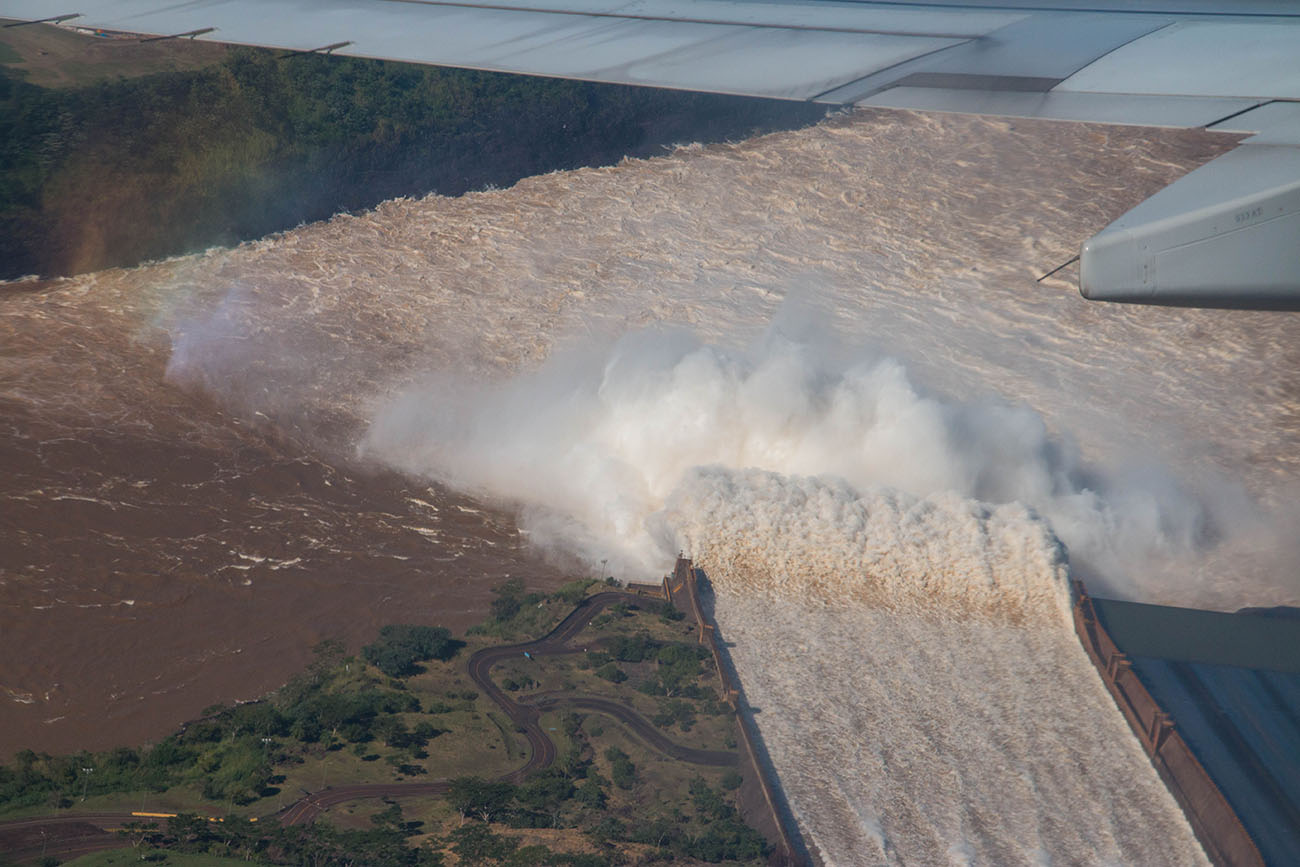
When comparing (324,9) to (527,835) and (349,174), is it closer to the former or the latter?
(527,835)

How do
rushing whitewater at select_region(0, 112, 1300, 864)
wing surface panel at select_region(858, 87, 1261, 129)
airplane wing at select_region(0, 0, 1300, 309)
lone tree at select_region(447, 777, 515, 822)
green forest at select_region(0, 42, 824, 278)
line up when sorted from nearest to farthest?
airplane wing at select_region(0, 0, 1300, 309) < wing surface panel at select_region(858, 87, 1261, 129) < lone tree at select_region(447, 777, 515, 822) < rushing whitewater at select_region(0, 112, 1300, 864) < green forest at select_region(0, 42, 824, 278)

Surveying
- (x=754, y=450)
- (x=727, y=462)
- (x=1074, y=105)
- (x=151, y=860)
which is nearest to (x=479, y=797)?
(x=151, y=860)

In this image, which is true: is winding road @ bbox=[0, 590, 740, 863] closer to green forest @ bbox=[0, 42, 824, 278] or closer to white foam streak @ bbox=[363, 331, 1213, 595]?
white foam streak @ bbox=[363, 331, 1213, 595]

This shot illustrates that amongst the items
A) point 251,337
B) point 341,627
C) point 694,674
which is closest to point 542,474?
point 341,627

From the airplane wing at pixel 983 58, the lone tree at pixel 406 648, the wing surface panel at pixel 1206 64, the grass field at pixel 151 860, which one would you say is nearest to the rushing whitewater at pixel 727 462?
the lone tree at pixel 406 648

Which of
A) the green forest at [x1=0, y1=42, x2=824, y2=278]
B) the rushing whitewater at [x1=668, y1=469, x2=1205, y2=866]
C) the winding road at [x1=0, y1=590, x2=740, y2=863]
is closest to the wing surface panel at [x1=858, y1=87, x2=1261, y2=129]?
the rushing whitewater at [x1=668, y1=469, x2=1205, y2=866]

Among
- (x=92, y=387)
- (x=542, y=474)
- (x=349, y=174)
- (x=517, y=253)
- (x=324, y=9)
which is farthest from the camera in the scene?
(x=349, y=174)
